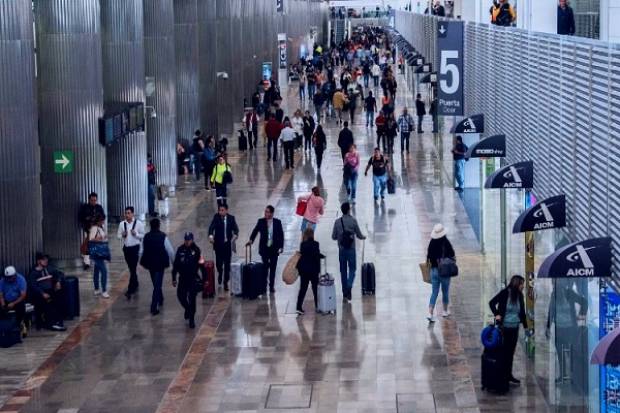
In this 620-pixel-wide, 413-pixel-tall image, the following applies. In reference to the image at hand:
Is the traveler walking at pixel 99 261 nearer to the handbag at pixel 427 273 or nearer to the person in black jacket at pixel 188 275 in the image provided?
the person in black jacket at pixel 188 275

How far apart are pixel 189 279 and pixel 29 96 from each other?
3895 mm

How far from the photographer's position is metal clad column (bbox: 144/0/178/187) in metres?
34.7

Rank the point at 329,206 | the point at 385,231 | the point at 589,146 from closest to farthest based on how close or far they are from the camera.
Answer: the point at 589,146
the point at 385,231
the point at 329,206

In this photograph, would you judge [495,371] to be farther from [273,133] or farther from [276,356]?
[273,133]

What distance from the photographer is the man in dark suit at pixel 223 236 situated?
898 inches

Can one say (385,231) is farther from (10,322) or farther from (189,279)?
(10,322)

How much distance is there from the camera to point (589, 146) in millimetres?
15156

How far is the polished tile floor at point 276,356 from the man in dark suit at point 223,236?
79 centimetres

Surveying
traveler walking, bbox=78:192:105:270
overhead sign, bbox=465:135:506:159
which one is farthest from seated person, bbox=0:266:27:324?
overhead sign, bbox=465:135:506:159

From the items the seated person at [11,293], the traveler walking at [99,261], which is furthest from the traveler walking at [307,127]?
the seated person at [11,293]

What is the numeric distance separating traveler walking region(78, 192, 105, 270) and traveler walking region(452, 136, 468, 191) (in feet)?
31.6

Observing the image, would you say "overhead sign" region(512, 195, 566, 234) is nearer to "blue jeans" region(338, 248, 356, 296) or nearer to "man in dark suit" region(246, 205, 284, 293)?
"blue jeans" region(338, 248, 356, 296)

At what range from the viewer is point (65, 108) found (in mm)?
26219

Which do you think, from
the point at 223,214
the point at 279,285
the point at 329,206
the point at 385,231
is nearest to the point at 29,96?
the point at 223,214
